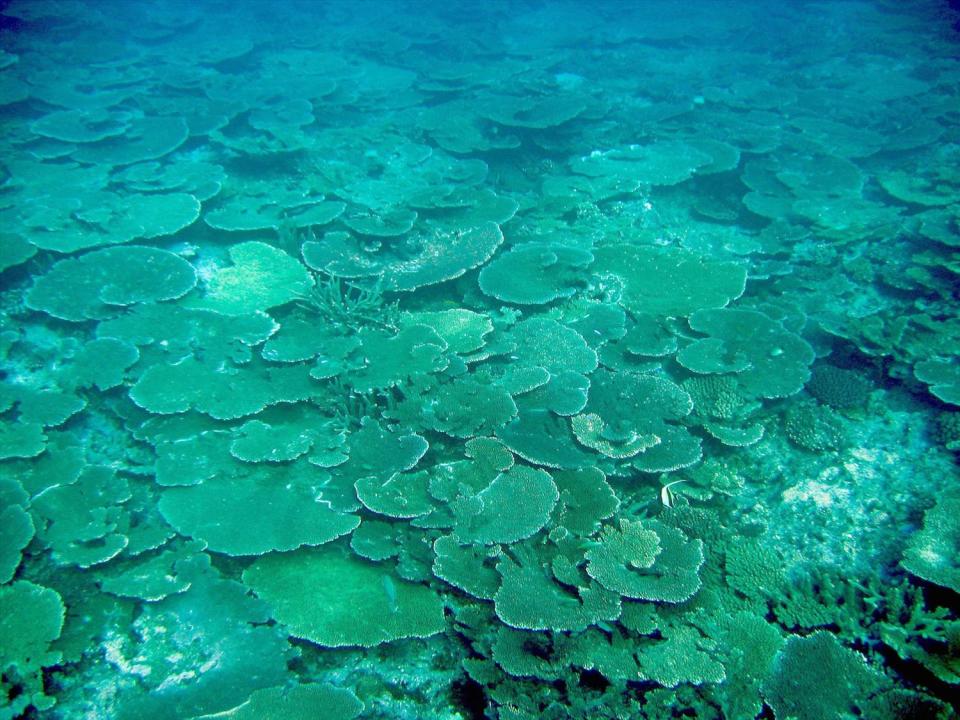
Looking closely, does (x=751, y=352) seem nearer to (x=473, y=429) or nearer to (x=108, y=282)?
(x=473, y=429)

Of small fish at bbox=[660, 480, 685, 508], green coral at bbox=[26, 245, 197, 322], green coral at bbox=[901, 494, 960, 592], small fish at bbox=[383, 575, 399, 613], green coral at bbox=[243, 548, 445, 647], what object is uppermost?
green coral at bbox=[26, 245, 197, 322]

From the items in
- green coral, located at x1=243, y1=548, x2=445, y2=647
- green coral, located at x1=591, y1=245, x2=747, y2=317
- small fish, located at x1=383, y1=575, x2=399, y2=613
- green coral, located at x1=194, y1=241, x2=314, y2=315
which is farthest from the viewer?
green coral, located at x1=591, y1=245, x2=747, y2=317

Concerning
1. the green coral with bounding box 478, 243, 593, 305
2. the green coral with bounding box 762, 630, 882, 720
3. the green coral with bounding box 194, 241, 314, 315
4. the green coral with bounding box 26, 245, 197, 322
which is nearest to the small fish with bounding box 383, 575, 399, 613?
the green coral with bounding box 762, 630, 882, 720

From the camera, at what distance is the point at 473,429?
4.12m

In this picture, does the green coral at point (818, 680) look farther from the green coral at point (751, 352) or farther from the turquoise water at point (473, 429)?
the green coral at point (751, 352)

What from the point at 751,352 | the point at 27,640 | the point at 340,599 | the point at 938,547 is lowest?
the point at 340,599

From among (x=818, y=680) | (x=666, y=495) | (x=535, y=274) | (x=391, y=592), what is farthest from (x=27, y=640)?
(x=535, y=274)

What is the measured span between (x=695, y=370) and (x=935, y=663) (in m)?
2.54

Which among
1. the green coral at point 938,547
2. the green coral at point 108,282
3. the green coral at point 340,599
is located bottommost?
the green coral at point 340,599

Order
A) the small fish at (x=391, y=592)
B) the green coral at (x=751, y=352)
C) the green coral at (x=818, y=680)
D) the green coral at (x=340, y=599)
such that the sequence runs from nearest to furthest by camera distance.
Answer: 1. the green coral at (x=818, y=680)
2. the green coral at (x=340, y=599)
3. the small fish at (x=391, y=592)
4. the green coral at (x=751, y=352)

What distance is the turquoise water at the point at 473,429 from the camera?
3158 mm

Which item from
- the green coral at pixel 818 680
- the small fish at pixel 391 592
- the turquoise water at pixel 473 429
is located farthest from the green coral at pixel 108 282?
the green coral at pixel 818 680

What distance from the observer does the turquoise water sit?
3158 mm

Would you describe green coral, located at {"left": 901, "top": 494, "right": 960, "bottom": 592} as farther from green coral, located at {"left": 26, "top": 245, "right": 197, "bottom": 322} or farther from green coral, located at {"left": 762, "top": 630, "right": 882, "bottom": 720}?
green coral, located at {"left": 26, "top": 245, "right": 197, "bottom": 322}
